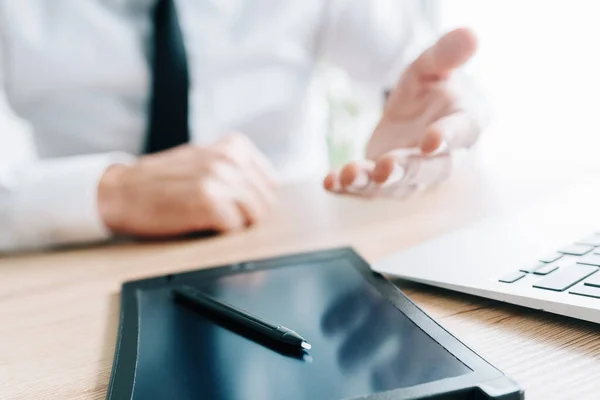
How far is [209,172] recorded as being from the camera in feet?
1.78

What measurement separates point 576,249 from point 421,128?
0.63 feet

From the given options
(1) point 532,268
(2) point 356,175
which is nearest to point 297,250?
(2) point 356,175

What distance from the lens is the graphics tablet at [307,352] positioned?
20cm

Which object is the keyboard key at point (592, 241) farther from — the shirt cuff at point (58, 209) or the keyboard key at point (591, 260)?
the shirt cuff at point (58, 209)

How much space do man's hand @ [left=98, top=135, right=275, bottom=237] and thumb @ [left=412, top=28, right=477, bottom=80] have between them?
21 cm

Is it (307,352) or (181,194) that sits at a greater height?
(181,194)

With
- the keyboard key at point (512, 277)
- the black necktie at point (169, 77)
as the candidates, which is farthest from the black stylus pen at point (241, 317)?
the black necktie at point (169, 77)

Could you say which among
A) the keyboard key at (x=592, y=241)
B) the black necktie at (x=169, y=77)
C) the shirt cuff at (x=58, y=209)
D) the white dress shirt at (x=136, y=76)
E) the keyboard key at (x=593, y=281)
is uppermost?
the white dress shirt at (x=136, y=76)

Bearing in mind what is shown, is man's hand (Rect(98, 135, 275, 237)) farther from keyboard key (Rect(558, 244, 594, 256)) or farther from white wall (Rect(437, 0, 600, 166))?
white wall (Rect(437, 0, 600, 166))

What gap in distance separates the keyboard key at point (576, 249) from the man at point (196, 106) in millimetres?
103

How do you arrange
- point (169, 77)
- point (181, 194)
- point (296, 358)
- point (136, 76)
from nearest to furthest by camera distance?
point (296, 358)
point (181, 194)
point (169, 77)
point (136, 76)

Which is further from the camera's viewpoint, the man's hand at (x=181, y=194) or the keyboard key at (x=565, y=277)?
the man's hand at (x=181, y=194)

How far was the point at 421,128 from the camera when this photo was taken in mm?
465

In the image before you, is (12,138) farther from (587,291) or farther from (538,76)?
(538,76)
